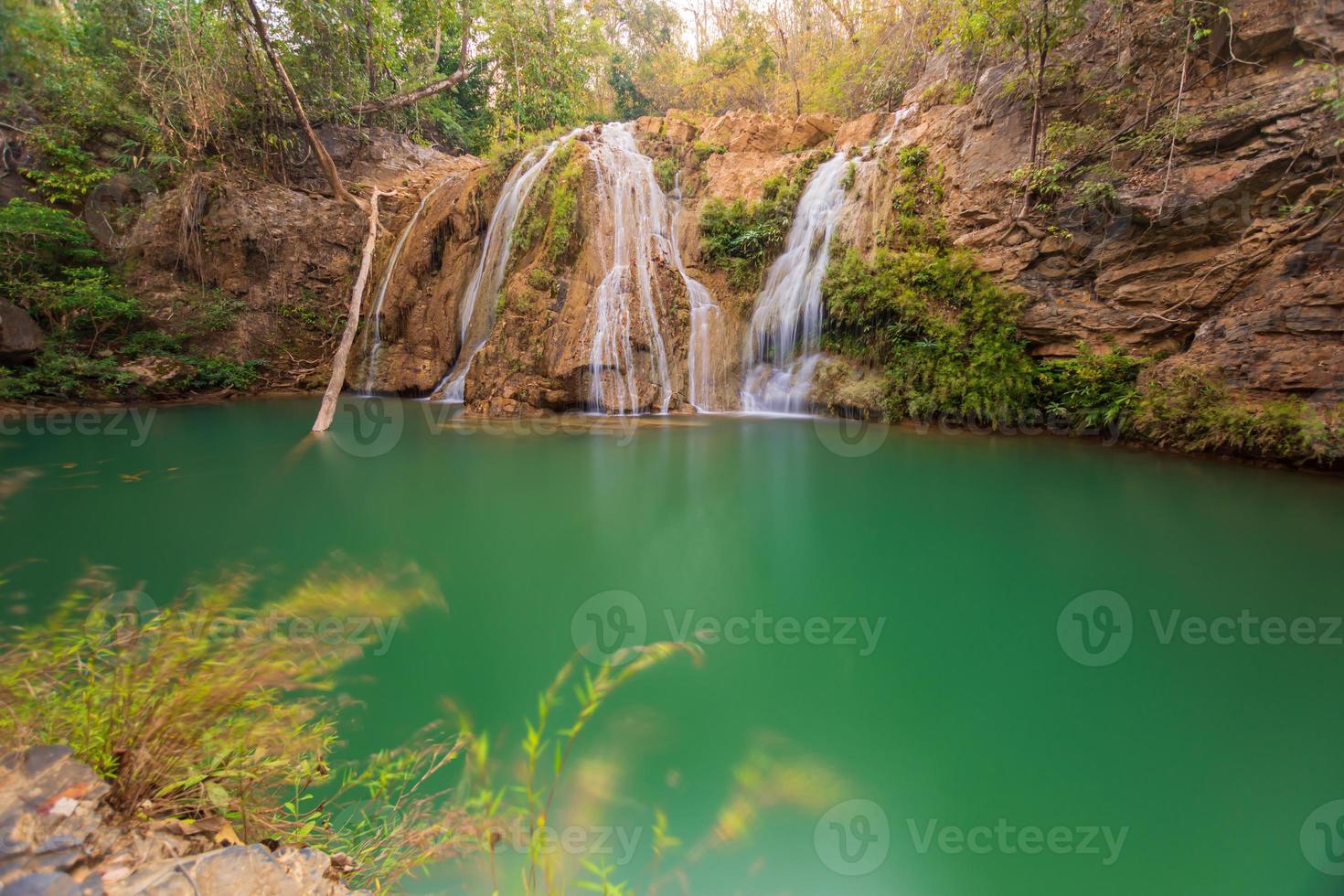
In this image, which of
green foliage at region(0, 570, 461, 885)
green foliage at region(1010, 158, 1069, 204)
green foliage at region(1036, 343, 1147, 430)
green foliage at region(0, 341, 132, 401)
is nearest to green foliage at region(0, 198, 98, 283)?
green foliage at region(0, 341, 132, 401)

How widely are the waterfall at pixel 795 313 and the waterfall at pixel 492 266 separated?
5105 mm

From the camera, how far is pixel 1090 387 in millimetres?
6863

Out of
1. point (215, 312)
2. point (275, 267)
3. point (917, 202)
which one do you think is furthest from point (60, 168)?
point (917, 202)

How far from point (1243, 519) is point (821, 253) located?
672cm

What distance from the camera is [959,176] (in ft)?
27.9

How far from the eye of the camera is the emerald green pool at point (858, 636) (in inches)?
63.7

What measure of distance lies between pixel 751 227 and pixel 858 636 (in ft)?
29.9

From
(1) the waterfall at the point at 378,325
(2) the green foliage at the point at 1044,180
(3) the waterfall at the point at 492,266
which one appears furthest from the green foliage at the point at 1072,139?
(1) the waterfall at the point at 378,325

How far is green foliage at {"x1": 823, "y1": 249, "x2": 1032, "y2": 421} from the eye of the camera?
24.5 feet

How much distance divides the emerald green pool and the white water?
3584 mm

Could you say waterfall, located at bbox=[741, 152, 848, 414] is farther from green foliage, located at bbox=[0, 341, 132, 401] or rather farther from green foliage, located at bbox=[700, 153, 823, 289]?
green foliage, located at bbox=[0, 341, 132, 401]

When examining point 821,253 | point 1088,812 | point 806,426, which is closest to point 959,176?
point 821,253

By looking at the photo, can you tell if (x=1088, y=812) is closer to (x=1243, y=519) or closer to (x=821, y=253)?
(x=1243, y=519)

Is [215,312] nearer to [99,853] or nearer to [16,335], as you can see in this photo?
[16,335]
